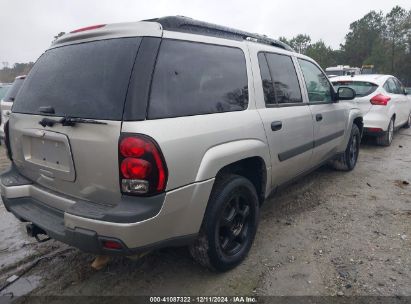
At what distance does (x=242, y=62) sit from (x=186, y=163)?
1222mm

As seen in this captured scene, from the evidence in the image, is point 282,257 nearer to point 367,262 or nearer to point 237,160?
point 367,262

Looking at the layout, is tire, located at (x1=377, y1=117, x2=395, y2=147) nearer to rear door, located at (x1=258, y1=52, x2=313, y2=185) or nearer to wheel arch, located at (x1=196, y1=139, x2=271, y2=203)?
rear door, located at (x1=258, y1=52, x2=313, y2=185)

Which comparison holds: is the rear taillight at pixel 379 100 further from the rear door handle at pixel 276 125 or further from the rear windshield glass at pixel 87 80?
the rear windshield glass at pixel 87 80

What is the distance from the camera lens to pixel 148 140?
6.30 ft

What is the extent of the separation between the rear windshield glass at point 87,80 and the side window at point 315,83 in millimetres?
2464

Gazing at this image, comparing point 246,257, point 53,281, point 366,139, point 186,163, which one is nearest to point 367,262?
point 246,257

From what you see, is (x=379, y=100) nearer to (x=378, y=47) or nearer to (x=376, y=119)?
(x=376, y=119)

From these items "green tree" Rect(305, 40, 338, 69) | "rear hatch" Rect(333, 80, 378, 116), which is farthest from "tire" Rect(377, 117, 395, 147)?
"green tree" Rect(305, 40, 338, 69)

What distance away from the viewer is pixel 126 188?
1.98m

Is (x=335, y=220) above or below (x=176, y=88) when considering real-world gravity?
below

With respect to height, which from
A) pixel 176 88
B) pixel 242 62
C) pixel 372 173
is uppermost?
pixel 242 62

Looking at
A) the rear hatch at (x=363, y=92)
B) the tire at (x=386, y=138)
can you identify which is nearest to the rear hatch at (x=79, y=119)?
the rear hatch at (x=363, y=92)

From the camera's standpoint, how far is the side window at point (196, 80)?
2.09 metres

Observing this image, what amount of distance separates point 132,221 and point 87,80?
985 millimetres
